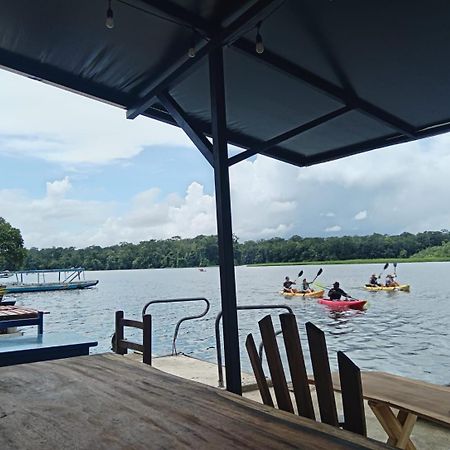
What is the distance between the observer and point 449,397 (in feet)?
5.53

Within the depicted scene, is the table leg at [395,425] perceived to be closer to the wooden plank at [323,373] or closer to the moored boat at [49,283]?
the wooden plank at [323,373]

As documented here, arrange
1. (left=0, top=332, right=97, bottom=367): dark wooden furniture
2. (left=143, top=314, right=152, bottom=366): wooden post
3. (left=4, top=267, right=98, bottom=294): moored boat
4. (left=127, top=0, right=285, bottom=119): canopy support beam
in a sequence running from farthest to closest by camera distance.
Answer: (left=4, top=267, right=98, bottom=294): moored boat, (left=0, top=332, right=97, bottom=367): dark wooden furniture, (left=127, top=0, right=285, bottom=119): canopy support beam, (left=143, top=314, right=152, bottom=366): wooden post

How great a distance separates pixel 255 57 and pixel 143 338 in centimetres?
177

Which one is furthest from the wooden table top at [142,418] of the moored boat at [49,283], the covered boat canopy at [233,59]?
the moored boat at [49,283]

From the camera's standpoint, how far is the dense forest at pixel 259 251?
1206 centimetres

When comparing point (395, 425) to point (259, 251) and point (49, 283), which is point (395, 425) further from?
point (49, 283)

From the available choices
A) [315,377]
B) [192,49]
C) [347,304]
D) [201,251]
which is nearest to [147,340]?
[315,377]

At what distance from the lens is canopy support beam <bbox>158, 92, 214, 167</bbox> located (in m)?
2.88

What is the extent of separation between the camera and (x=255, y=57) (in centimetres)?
255

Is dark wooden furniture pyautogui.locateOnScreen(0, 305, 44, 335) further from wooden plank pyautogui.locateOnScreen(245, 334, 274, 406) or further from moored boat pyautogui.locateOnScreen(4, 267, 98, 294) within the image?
moored boat pyautogui.locateOnScreen(4, 267, 98, 294)

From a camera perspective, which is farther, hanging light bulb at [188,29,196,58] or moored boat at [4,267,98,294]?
moored boat at [4,267,98,294]

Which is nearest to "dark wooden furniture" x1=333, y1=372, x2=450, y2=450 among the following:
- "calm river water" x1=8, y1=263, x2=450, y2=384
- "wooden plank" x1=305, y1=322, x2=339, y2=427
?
"wooden plank" x1=305, y1=322, x2=339, y2=427

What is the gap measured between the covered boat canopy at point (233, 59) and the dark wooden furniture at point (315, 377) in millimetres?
1193

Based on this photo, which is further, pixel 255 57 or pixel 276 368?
pixel 255 57
